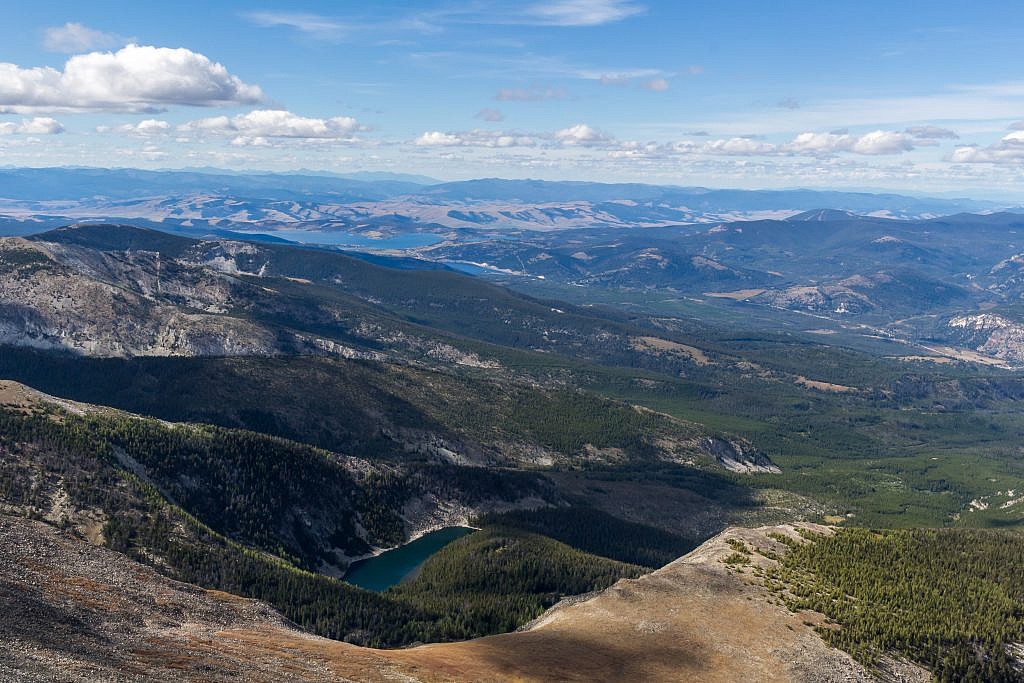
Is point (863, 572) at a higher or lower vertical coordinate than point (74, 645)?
lower

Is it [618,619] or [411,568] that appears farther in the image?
[411,568]

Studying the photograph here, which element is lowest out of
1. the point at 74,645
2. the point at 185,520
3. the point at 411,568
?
the point at 411,568

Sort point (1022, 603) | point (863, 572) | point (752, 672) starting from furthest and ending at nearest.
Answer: point (863, 572), point (1022, 603), point (752, 672)

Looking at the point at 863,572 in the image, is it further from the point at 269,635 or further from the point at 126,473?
the point at 126,473

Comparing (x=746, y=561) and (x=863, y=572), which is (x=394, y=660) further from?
(x=863, y=572)

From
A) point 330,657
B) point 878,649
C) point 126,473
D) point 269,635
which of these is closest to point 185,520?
point 126,473

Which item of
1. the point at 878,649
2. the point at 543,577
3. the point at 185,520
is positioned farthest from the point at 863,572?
the point at 185,520

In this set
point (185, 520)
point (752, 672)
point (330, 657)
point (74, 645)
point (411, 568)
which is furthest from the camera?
point (411, 568)
